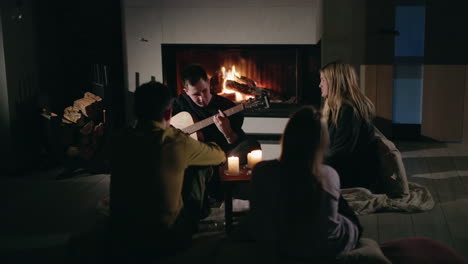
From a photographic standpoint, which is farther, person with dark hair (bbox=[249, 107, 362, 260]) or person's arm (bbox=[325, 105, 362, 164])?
person's arm (bbox=[325, 105, 362, 164])

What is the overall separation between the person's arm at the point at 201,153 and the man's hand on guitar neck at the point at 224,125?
0.85 meters

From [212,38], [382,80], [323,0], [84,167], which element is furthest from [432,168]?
[84,167]

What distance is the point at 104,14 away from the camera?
199 inches

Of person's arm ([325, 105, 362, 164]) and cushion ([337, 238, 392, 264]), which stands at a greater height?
person's arm ([325, 105, 362, 164])

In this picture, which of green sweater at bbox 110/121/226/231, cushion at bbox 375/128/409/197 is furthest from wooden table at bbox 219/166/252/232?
cushion at bbox 375/128/409/197

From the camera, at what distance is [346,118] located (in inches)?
133

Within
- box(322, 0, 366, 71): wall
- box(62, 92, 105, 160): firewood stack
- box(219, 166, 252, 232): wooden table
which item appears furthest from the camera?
box(322, 0, 366, 71): wall

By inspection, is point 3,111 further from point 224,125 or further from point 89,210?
point 224,125

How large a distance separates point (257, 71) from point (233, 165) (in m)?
2.28

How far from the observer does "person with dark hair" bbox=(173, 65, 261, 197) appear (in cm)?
345

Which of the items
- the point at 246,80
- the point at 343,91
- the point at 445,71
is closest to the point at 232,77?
the point at 246,80

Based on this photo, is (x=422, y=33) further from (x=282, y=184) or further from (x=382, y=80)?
(x=282, y=184)

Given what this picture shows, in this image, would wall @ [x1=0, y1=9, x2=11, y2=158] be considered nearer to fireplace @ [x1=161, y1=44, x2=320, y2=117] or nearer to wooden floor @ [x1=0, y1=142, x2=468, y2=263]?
wooden floor @ [x1=0, y1=142, x2=468, y2=263]

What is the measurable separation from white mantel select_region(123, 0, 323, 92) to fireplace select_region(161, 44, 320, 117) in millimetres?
78
